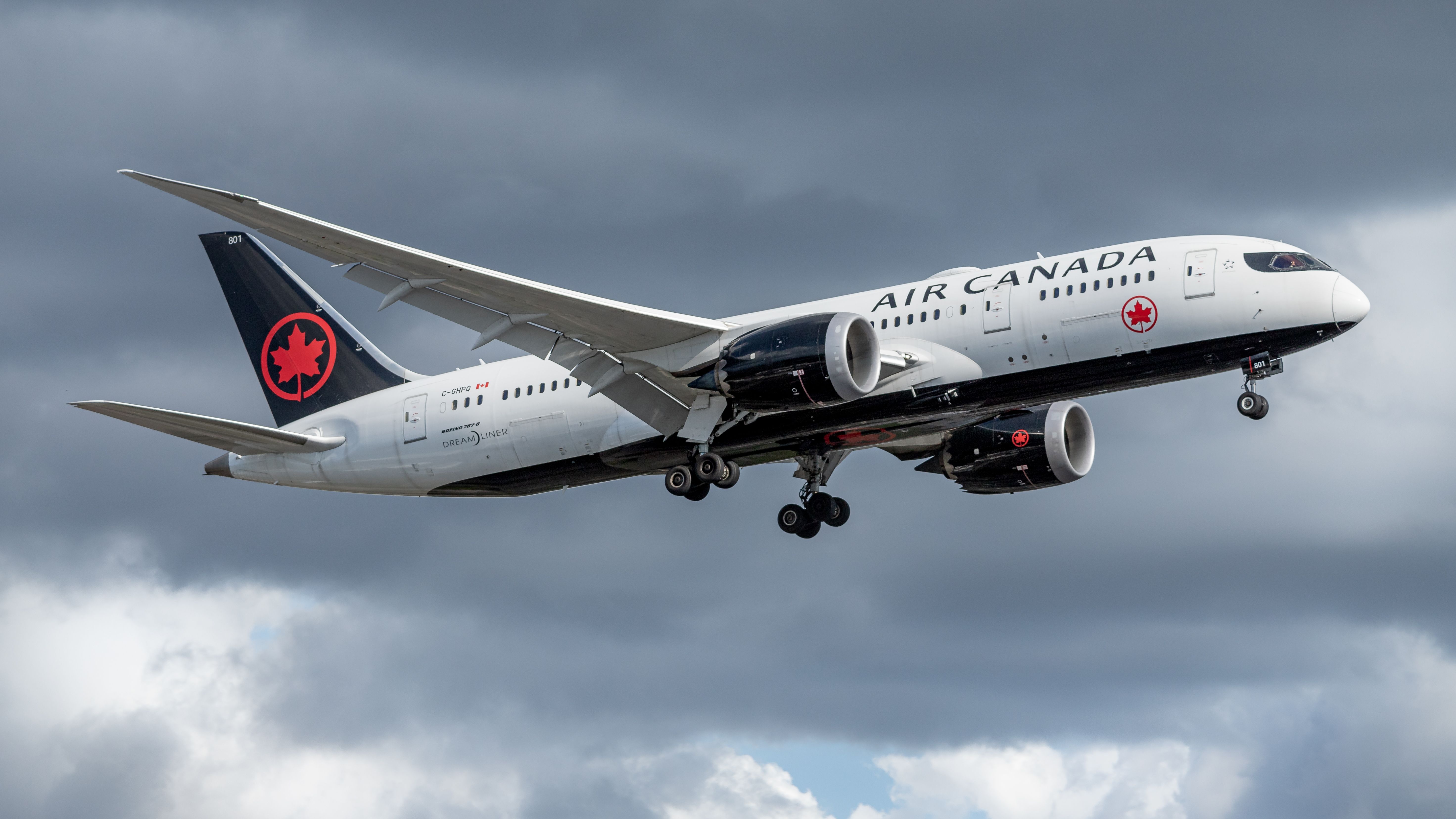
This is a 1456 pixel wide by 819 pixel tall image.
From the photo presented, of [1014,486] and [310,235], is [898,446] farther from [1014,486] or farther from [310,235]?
[310,235]

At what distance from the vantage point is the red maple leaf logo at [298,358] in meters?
53.0

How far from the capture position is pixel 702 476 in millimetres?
44562

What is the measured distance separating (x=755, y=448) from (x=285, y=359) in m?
17.8

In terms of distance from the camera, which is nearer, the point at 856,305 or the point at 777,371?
the point at 777,371

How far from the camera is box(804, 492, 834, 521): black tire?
50125 mm

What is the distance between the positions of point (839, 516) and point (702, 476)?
284 inches

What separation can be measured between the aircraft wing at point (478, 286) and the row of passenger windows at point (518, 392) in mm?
3951

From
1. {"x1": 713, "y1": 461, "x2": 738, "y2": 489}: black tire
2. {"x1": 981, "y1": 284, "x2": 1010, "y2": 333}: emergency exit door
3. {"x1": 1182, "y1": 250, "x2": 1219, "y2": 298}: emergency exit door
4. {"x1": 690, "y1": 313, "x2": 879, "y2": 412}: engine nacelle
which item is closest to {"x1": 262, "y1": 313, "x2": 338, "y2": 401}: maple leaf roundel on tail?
{"x1": 713, "y1": 461, "x2": 738, "y2": 489}: black tire

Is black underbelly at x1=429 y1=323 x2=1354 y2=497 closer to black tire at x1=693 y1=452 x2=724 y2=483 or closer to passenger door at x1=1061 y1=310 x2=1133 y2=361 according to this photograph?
passenger door at x1=1061 y1=310 x2=1133 y2=361

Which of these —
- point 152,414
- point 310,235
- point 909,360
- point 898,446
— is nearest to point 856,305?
point 909,360

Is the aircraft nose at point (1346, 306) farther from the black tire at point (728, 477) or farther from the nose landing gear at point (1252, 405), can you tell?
the black tire at point (728, 477)

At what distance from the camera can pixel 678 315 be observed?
138 feet

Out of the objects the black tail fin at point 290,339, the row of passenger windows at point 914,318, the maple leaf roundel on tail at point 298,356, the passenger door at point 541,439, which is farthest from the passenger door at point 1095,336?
the maple leaf roundel on tail at point 298,356

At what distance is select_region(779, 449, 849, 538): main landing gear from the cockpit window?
47.4 feet
